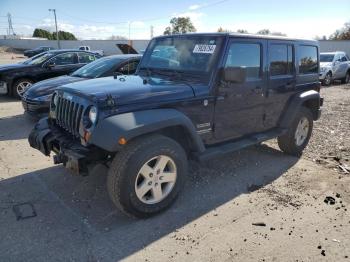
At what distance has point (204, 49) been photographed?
4.30 metres

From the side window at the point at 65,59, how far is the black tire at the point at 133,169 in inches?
310

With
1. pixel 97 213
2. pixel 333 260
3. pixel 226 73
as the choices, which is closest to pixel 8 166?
pixel 97 213

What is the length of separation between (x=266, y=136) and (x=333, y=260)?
226cm

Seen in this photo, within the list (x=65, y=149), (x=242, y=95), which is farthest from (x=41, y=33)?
(x=65, y=149)

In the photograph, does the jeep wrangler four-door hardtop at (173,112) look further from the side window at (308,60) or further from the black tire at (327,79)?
the black tire at (327,79)

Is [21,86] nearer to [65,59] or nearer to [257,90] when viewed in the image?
[65,59]

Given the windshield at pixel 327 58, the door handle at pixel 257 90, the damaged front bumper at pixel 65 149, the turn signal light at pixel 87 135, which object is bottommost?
the damaged front bumper at pixel 65 149

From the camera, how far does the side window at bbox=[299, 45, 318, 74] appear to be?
557 cm

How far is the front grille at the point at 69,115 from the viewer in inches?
144

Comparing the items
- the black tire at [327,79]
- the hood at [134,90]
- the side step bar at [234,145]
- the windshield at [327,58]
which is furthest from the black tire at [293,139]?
the windshield at [327,58]

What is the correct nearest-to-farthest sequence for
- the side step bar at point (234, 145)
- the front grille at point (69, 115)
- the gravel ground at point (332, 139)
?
the front grille at point (69, 115) → the side step bar at point (234, 145) → the gravel ground at point (332, 139)

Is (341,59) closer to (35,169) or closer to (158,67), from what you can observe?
(158,67)

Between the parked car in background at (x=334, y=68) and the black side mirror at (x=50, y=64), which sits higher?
the black side mirror at (x=50, y=64)

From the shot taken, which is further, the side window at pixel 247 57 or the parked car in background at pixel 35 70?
the parked car in background at pixel 35 70
